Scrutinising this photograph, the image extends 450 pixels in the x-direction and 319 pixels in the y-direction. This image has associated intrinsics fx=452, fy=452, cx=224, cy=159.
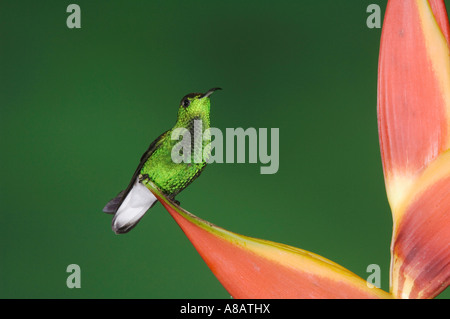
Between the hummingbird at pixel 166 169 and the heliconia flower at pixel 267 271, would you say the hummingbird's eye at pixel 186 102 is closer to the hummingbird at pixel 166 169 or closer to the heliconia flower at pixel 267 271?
the hummingbird at pixel 166 169

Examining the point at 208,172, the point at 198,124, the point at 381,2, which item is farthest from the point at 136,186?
the point at 381,2

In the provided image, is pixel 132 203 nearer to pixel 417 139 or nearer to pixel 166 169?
pixel 166 169

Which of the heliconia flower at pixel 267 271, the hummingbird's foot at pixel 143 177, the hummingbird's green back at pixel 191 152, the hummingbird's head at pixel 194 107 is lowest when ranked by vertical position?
the heliconia flower at pixel 267 271

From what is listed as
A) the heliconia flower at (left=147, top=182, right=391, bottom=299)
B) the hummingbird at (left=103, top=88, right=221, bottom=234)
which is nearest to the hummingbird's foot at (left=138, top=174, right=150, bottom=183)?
the hummingbird at (left=103, top=88, right=221, bottom=234)

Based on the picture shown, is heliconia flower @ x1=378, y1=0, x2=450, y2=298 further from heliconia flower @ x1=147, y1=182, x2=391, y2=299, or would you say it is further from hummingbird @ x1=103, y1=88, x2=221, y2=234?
hummingbird @ x1=103, y1=88, x2=221, y2=234

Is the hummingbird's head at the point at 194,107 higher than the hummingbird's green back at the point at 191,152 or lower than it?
higher

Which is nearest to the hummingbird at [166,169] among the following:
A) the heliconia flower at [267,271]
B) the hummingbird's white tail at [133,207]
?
the hummingbird's white tail at [133,207]
